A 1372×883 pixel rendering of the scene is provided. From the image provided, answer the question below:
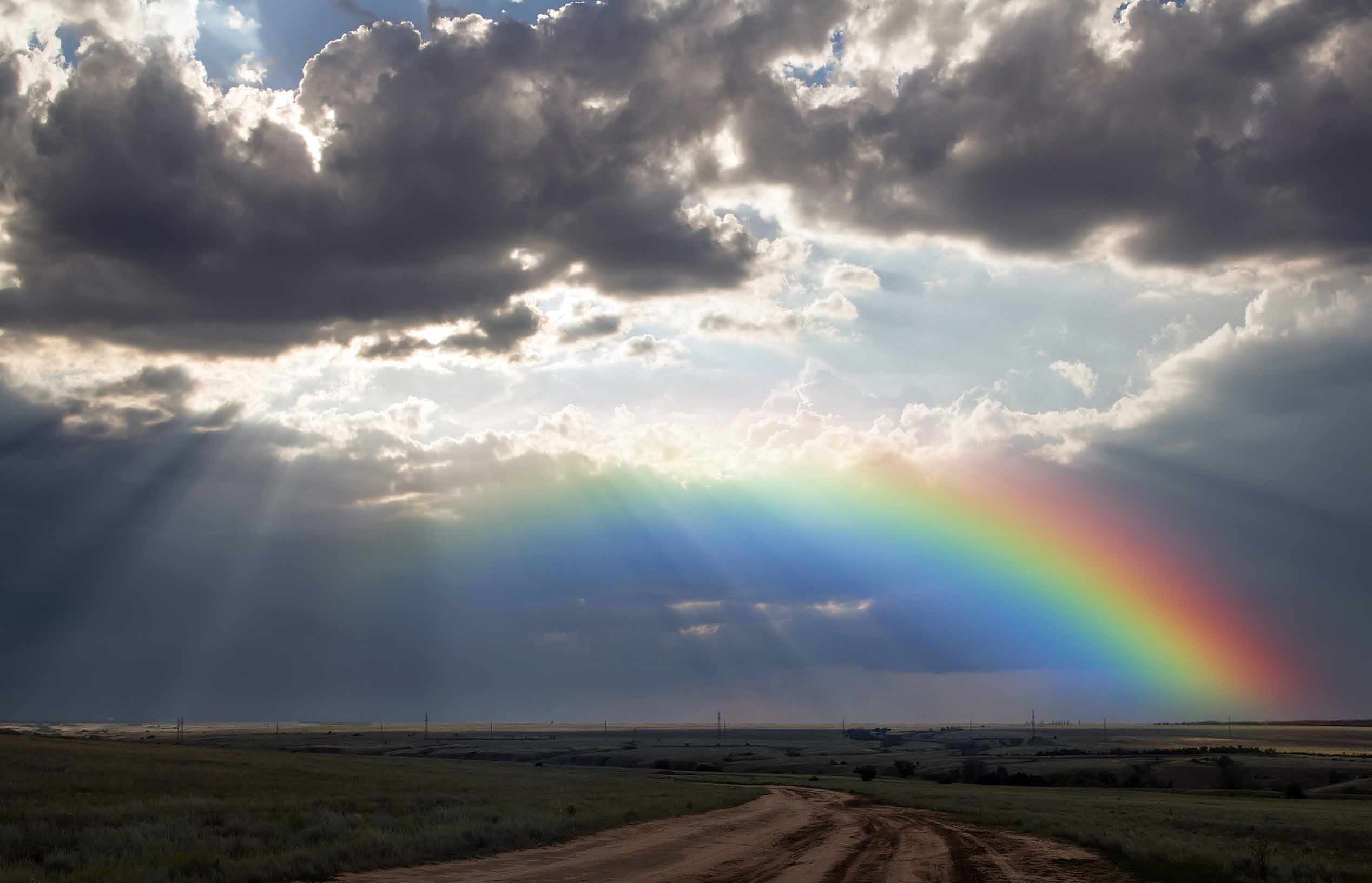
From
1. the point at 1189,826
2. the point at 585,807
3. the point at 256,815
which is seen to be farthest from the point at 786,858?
the point at 1189,826

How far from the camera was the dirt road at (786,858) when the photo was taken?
23766mm


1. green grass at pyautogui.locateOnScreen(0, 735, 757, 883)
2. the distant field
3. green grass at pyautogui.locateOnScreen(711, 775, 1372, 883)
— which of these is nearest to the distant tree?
the distant field

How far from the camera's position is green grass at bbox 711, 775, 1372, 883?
27.1 m

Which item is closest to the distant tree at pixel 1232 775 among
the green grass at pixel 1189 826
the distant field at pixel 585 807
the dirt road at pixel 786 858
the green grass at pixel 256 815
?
the distant field at pixel 585 807

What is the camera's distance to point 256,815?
33344 millimetres

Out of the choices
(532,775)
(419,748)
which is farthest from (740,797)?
(419,748)

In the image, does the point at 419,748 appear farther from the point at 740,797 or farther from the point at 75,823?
the point at 75,823

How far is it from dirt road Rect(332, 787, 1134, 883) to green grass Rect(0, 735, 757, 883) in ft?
5.98

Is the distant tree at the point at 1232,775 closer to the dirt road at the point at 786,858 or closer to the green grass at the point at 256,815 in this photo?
the green grass at the point at 256,815

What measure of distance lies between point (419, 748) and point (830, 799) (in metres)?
149

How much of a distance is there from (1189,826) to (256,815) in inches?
1571

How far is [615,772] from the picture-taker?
352 feet

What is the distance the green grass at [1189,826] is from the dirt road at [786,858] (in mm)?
1955

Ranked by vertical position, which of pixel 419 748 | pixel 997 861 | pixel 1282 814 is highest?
pixel 997 861
